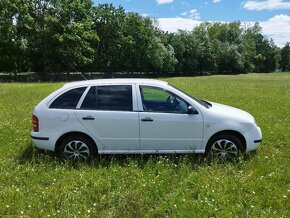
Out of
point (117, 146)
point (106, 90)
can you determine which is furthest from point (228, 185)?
point (106, 90)

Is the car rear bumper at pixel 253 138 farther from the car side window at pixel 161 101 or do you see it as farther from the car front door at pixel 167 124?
the car side window at pixel 161 101

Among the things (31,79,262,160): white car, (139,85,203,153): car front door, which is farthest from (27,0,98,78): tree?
(139,85,203,153): car front door

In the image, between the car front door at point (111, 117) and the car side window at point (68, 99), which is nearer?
the car front door at point (111, 117)

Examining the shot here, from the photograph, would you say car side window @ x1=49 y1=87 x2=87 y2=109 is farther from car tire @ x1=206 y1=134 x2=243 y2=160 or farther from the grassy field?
car tire @ x1=206 y1=134 x2=243 y2=160

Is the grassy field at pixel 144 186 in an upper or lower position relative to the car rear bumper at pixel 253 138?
lower

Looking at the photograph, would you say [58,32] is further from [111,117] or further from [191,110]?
[191,110]

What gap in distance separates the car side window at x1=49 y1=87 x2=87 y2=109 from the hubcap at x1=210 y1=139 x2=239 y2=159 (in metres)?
2.94

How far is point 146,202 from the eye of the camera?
4.89 m

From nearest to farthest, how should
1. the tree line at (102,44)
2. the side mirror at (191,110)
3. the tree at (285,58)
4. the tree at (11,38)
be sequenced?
the side mirror at (191,110) → the tree at (11,38) → the tree line at (102,44) → the tree at (285,58)

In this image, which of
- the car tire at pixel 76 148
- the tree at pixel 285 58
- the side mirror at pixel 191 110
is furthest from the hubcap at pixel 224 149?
the tree at pixel 285 58

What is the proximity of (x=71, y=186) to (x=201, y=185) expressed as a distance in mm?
2136

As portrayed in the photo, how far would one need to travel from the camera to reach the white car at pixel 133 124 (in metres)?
6.60

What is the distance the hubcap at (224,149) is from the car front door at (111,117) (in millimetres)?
1600

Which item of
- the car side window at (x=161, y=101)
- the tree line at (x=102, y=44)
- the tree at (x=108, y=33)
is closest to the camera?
the car side window at (x=161, y=101)
